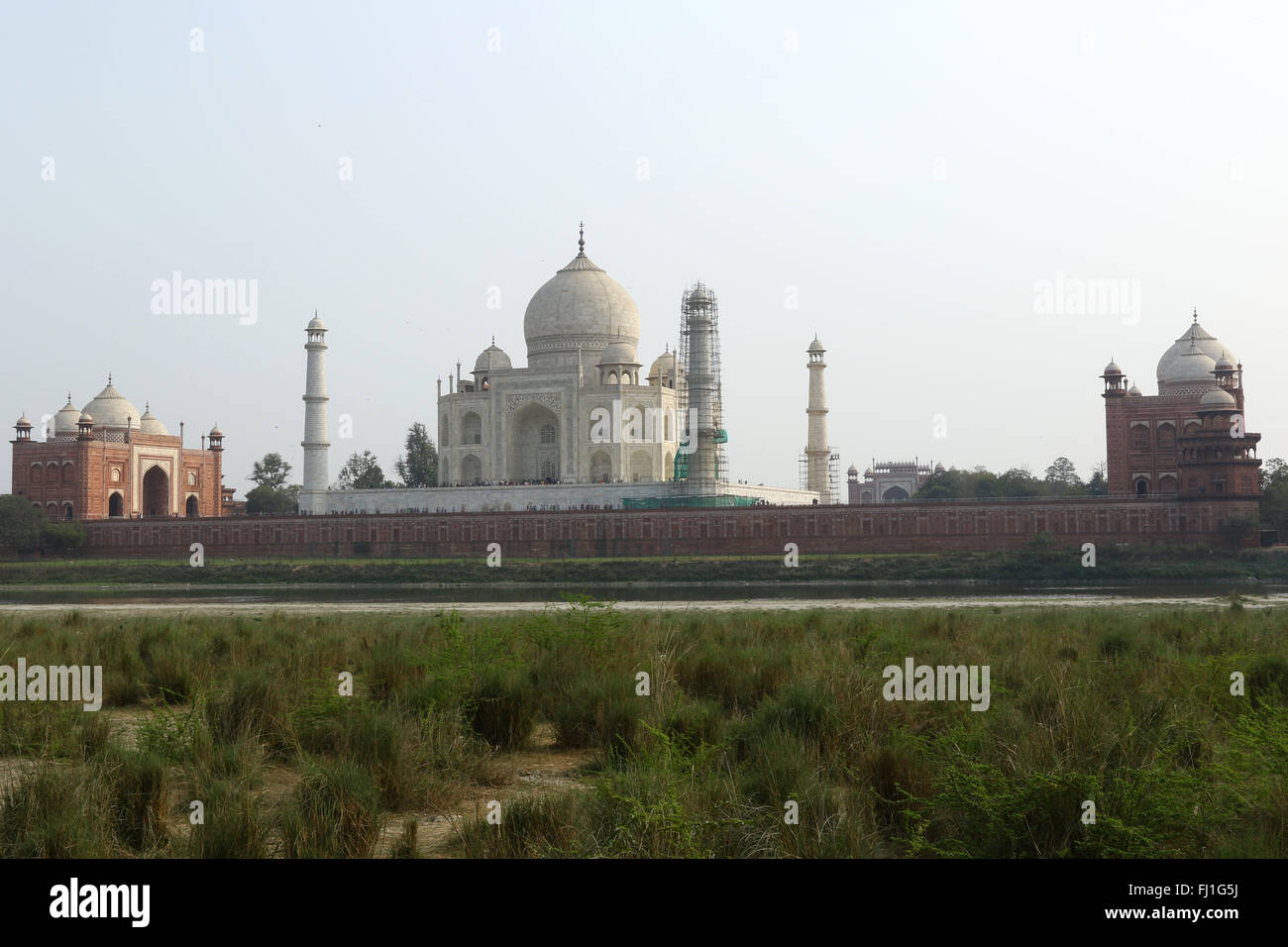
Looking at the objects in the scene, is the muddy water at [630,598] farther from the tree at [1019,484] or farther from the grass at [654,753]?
the tree at [1019,484]

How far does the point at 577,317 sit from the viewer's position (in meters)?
56.3

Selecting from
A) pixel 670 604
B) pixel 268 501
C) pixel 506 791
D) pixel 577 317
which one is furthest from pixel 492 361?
pixel 506 791

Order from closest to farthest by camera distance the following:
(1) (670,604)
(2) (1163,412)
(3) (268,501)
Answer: (1) (670,604)
(2) (1163,412)
(3) (268,501)

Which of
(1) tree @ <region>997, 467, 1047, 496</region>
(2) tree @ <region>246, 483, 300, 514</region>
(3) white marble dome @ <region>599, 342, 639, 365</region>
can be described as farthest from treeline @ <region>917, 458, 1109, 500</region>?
(2) tree @ <region>246, 483, 300, 514</region>

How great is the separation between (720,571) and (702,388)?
1208cm

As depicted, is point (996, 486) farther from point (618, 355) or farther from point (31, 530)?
point (31, 530)

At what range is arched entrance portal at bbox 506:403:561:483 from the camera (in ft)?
182

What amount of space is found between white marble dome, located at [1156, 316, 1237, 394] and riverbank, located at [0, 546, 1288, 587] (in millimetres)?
12026

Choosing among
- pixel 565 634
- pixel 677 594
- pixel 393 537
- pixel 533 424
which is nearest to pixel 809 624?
pixel 565 634

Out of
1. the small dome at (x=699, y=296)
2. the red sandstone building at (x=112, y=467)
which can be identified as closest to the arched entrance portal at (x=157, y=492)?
the red sandstone building at (x=112, y=467)

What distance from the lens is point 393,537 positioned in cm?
4778

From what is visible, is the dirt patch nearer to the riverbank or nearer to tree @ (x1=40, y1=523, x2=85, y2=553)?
the riverbank

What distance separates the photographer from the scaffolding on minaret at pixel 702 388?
4775 centimetres

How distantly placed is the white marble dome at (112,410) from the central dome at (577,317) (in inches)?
878
